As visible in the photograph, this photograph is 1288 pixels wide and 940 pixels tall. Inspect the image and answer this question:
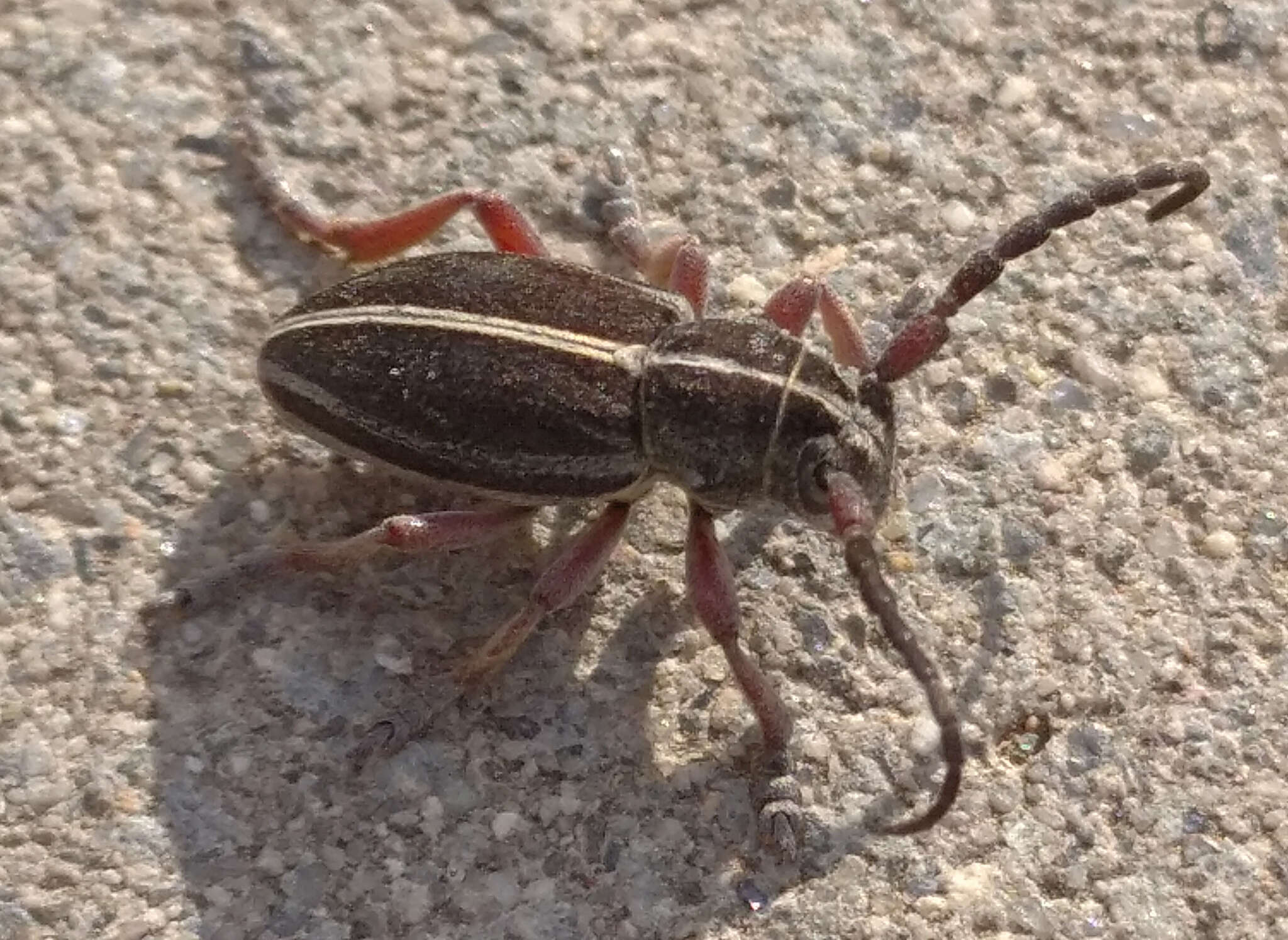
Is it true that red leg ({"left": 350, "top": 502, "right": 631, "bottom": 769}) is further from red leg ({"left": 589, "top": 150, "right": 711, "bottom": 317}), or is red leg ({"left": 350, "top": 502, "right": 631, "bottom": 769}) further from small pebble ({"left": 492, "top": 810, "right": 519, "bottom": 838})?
red leg ({"left": 589, "top": 150, "right": 711, "bottom": 317})

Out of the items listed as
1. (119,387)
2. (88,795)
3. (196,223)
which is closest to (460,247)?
(196,223)

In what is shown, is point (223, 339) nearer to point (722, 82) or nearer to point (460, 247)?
point (460, 247)

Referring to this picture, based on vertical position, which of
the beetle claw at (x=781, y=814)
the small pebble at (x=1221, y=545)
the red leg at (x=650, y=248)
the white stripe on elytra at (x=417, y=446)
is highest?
the red leg at (x=650, y=248)

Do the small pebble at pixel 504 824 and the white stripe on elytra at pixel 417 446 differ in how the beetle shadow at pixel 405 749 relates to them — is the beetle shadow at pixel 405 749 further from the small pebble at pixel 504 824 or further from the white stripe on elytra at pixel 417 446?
the white stripe on elytra at pixel 417 446

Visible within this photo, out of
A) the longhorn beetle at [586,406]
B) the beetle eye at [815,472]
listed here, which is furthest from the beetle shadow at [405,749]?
the beetle eye at [815,472]

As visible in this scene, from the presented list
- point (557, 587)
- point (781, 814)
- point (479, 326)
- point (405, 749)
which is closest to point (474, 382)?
point (479, 326)

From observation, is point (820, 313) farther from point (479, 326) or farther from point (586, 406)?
point (479, 326)
